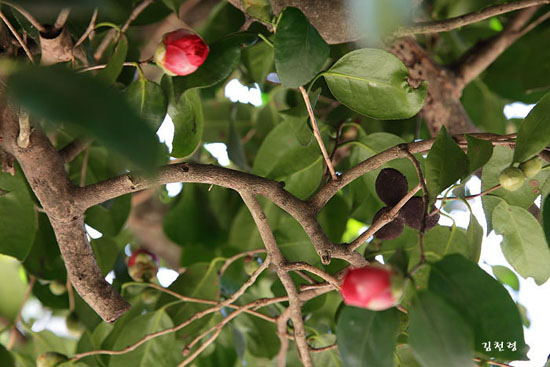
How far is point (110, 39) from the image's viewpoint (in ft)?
3.72

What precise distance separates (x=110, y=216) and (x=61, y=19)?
1.67 ft

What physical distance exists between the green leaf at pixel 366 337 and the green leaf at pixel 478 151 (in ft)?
0.67

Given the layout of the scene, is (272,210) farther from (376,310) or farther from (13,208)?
(376,310)

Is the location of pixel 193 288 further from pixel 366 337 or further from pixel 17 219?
pixel 366 337

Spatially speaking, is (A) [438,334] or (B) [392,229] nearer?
(A) [438,334]

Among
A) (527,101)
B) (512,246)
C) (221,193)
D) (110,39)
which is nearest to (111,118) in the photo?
(512,246)

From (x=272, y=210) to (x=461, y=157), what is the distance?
24.1 inches

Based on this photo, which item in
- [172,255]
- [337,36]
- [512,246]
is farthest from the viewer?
[172,255]

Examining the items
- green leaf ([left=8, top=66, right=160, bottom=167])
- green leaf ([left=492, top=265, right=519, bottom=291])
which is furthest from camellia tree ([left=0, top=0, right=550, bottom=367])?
green leaf ([left=492, top=265, right=519, bottom=291])

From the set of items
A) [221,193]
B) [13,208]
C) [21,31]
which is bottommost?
[13,208]

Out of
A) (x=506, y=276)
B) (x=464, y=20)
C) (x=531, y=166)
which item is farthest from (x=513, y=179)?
(x=506, y=276)

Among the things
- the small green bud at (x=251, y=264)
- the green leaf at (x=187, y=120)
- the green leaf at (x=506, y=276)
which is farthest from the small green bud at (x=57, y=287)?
the green leaf at (x=506, y=276)

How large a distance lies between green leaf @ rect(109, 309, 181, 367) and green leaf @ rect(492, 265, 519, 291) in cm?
95

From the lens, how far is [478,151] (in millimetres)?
678
